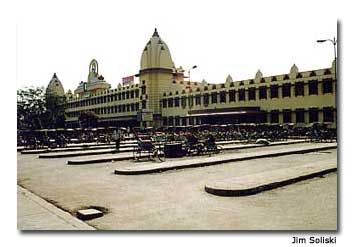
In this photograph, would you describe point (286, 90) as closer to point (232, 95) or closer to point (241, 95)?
point (241, 95)

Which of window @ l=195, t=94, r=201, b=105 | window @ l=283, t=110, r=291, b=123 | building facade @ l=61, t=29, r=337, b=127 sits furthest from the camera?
window @ l=195, t=94, r=201, b=105

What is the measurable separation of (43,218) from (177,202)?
2.37m

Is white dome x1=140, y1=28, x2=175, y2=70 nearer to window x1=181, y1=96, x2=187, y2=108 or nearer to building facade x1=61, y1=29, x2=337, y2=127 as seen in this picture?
building facade x1=61, y1=29, x2=337, y2=127

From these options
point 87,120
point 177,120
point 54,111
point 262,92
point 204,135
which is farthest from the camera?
point 87,120

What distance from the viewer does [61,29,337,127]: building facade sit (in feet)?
121

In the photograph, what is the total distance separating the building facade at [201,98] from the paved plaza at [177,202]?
17.6 meters

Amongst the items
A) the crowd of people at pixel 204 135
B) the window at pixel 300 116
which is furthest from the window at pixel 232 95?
the crowd of people at pixel 204 135

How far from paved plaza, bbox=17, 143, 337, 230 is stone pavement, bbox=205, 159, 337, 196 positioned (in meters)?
0.16

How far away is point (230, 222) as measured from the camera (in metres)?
6.38

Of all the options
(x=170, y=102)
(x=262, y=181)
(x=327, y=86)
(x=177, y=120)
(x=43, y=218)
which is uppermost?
(x=327, y=86)

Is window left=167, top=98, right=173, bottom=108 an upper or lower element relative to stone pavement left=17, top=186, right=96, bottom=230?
upper

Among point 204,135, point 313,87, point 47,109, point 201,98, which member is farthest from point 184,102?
point 204,135

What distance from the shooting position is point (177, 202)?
780cm

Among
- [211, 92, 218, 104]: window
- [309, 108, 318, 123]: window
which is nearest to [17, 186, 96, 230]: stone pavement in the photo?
[309, 108, 318, 123]: window
